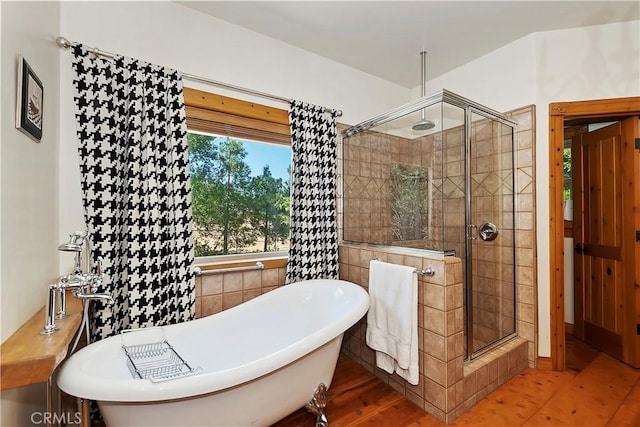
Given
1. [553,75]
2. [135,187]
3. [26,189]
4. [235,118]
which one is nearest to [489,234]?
[553,75]

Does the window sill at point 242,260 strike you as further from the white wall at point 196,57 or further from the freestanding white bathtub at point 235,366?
the white wall at point 196,57

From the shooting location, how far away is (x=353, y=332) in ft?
8.37

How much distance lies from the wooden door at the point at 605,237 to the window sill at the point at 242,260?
2697 millimetres

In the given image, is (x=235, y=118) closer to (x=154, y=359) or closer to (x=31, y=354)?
(x=154, y=359)

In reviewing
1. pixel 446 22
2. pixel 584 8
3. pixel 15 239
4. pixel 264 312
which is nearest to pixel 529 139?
pixel 584 8

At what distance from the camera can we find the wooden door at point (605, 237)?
7.74ft

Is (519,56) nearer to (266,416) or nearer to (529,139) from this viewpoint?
(529,139)

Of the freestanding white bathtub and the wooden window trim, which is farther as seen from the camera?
the wooden window trim

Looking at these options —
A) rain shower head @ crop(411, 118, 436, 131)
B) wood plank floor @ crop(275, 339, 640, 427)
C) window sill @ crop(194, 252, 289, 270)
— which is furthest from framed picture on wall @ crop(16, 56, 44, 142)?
rain shower head @ crop(411, 118, 436, 131)

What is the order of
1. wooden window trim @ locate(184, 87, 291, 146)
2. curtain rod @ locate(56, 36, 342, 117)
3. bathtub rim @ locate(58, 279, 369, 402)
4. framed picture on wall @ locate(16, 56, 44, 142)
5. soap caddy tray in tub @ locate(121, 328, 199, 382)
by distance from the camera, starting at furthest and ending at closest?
wooden window trim @ locate(184, 87, 291, 146) → curtain rod @ locate(56, 36, 342, 117) → soap caddy tray in tub @ locate(121, 328, 199, 382) → framed picture on wall @ locate(16, 56, 44, 142) → bathtub rim @ locate(58, 279, 369, 402)

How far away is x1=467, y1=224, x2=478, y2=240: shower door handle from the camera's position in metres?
2.12

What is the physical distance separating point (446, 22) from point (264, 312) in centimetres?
241

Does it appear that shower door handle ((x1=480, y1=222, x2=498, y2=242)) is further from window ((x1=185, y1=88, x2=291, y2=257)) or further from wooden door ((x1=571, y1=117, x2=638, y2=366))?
window ((x1=185, y1=88, x2=291, y2=257))

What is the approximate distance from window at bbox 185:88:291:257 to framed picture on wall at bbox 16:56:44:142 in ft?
2.63
